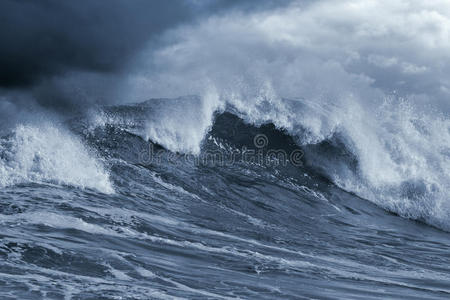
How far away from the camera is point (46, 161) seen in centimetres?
1112

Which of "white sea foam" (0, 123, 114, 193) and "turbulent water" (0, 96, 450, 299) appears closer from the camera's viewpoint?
"turbulent water" (0, 96, 450, 299)

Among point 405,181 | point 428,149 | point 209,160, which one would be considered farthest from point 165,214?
point 428,149

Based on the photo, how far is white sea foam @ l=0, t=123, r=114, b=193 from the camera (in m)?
10.6

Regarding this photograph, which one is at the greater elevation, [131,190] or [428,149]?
[428,149]

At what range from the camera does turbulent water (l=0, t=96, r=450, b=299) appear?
6.34 m

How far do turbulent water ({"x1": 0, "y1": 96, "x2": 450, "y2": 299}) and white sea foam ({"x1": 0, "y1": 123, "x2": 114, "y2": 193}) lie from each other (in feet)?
0.12

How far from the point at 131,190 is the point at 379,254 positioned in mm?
5252

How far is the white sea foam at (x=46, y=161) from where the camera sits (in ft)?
34.7

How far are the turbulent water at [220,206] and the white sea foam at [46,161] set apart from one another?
0.04m

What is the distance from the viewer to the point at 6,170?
34.3 ft

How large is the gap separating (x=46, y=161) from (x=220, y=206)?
3734 millimetres

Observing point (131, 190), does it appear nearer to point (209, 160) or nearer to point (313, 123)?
point (209, 160)

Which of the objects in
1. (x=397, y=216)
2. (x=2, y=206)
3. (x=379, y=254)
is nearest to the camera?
(x=2, y=206)

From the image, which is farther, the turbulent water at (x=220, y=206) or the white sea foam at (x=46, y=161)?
the white sea foam at (x=46, y=161)
